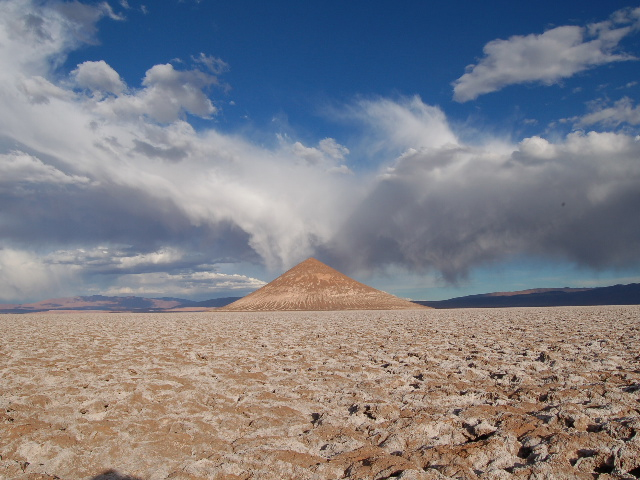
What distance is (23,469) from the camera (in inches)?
164

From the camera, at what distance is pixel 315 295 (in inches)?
3447

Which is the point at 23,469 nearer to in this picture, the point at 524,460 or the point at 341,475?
the point at 341,475

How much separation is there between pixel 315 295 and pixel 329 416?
271 ft

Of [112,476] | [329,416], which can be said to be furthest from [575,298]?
[112,476]

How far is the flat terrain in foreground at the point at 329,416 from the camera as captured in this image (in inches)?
158

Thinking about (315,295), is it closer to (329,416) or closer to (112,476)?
(329,416)

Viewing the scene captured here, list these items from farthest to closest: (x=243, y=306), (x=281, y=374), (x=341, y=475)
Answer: (x=243, y=306) → (x=281, y=374) → (x=341, y=475)

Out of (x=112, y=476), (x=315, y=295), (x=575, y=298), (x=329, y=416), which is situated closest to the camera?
(x=112, y=476)

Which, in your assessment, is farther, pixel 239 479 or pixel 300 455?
pixel 300 455

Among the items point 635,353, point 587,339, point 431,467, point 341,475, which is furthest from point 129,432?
point 587,339

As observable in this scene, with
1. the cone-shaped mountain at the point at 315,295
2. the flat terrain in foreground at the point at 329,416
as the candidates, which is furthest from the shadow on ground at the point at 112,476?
the cone-shaped mountain at the point at 315,295

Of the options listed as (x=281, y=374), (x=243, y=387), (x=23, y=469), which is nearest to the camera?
(x=23, y=469)

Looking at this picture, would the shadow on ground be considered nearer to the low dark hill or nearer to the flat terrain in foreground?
the flat terrain in foreground

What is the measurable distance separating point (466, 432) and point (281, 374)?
13.2 feet
